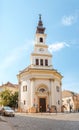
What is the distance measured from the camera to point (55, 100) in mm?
55906

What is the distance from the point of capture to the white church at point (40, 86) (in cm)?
5412

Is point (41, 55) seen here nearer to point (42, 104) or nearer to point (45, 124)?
point (42, 104)

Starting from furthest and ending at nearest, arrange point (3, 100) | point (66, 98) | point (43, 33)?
point (66, 98), point (3, 100), point (43, 33)

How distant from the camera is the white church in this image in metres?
54.1

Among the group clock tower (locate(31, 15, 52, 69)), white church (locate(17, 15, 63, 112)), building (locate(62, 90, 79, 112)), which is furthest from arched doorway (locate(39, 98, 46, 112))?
building (locate(62, 90, 79, 112))

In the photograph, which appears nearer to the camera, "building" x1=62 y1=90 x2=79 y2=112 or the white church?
the white church

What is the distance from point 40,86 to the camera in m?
54.9

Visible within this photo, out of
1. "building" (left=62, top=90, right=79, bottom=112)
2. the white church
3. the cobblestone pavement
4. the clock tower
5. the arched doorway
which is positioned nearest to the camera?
the cobblestone pavement

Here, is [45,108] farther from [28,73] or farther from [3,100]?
[3,100]

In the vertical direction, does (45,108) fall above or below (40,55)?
below

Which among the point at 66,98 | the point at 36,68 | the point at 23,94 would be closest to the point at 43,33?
the point at 36,68

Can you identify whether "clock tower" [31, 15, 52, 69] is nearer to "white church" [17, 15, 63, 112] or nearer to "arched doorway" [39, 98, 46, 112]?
"white church" [17, 15, 63, 112]

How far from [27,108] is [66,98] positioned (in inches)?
2183

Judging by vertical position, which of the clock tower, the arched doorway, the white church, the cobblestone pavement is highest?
the clock tower
